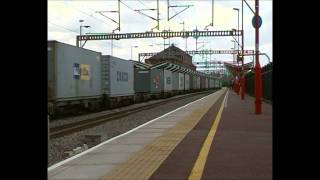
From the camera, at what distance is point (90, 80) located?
32500mm

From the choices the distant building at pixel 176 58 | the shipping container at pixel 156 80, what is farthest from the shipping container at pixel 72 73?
the distant building at pixel 176 58

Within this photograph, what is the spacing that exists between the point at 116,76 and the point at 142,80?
53.1ft

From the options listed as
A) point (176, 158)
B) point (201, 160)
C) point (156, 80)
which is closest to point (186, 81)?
point (156, 80)

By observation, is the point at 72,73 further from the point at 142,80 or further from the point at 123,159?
the point at 142,80

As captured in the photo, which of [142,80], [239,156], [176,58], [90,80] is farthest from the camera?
[176,58]

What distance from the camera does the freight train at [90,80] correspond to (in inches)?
1026

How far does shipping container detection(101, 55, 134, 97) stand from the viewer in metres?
35.6

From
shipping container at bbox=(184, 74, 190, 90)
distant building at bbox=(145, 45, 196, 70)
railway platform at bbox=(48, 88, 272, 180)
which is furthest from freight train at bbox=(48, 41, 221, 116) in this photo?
distant building at bbox=(145, 45, 196, 70)

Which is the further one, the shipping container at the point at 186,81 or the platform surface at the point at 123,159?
the shipping container at the point at 186,81

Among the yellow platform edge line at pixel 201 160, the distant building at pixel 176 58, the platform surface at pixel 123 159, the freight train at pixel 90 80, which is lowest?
the platform surface at pixel 123 159

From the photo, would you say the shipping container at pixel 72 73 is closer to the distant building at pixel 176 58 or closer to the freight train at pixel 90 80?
the freight train at pixel 90 80
